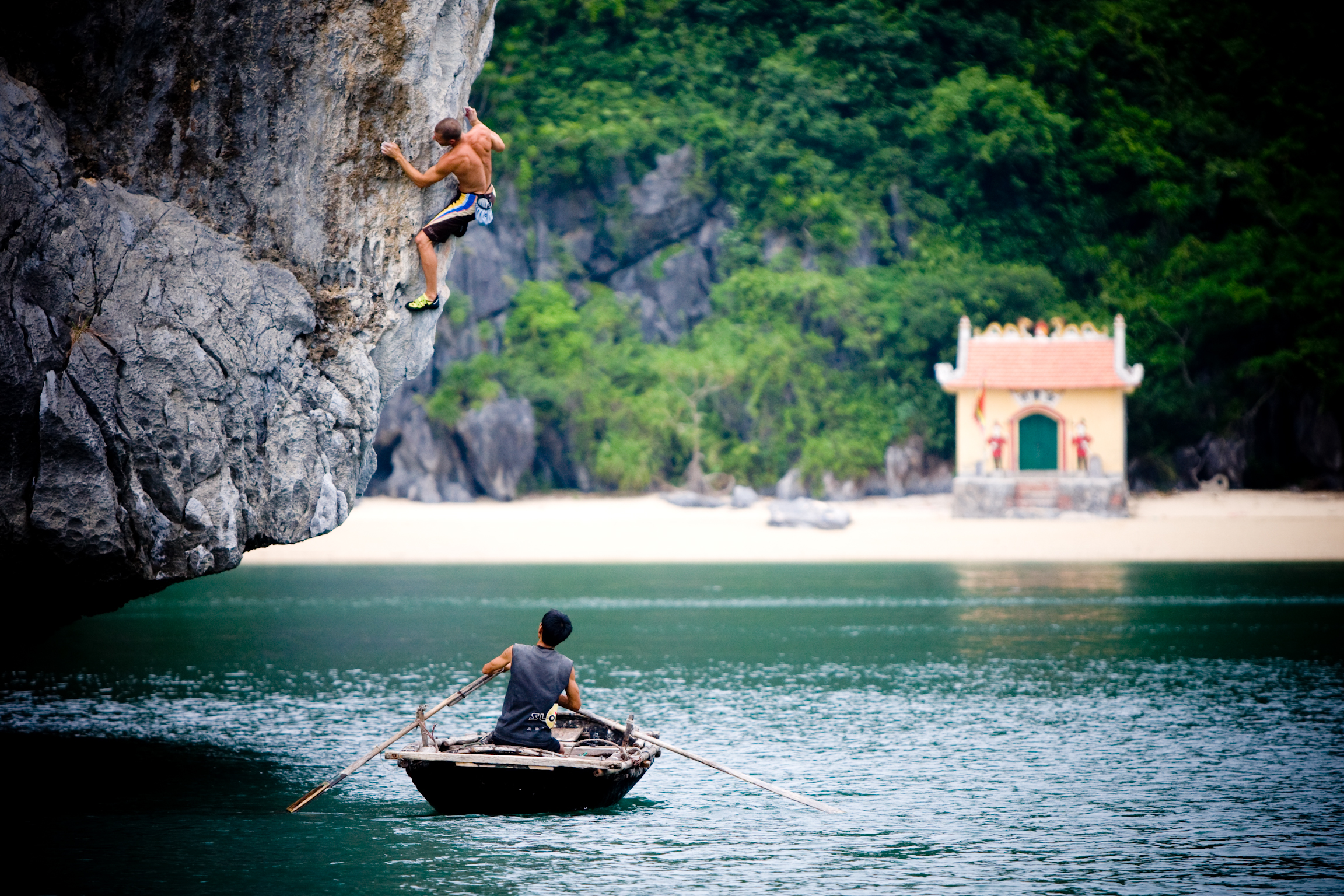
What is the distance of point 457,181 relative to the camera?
40.1 feet

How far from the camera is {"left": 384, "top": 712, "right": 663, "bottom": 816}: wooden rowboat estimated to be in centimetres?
1021

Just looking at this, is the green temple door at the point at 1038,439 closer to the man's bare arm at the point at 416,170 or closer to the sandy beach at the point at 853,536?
the sandy beach at the point at 853,536

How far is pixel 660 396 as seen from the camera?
1753 inches

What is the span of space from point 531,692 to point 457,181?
15.5ft

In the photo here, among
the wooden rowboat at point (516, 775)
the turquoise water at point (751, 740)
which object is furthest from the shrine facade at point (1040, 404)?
the wooden rowboat at point (516, 775)

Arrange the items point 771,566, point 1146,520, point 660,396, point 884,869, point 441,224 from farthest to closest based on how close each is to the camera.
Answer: point 660,396
point 1146,520
point 771,566
point 441,224
point 884,869

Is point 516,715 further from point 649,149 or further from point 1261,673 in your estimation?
point 649,149

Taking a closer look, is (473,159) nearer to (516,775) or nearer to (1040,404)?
(516,775)

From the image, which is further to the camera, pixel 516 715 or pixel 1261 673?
pixel 1261 673

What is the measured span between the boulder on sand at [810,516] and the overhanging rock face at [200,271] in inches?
1007

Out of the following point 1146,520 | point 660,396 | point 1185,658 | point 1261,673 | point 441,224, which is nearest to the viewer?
point 441,224

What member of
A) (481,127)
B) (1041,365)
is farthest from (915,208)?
(481,127)

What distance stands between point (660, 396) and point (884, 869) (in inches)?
1386

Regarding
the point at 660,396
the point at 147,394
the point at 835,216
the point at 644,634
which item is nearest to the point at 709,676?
the point at 644,634
